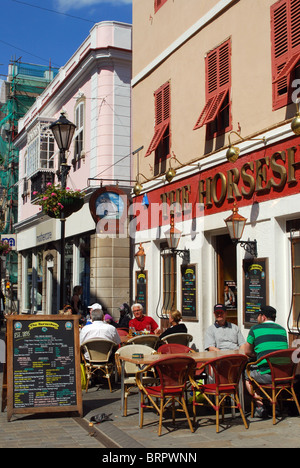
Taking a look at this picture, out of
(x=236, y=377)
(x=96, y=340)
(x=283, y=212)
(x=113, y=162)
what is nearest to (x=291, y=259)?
(x=283, y=212)

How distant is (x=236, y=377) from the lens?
735 centimetres

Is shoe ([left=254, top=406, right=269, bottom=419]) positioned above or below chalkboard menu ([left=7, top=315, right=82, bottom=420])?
below

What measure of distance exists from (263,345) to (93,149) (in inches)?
445

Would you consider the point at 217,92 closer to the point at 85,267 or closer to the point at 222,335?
the point at 222,335

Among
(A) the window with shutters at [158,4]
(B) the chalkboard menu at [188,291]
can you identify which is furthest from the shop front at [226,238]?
(A) the window with shutters at [158,4]

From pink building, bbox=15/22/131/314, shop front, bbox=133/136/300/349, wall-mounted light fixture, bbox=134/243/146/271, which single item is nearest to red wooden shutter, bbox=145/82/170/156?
shop front, bbox=133/136/300/349

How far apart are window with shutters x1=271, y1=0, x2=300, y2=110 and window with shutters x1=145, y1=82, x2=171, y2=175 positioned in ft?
14.1

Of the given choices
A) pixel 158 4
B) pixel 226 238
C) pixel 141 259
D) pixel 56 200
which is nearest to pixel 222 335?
pixel 226 238

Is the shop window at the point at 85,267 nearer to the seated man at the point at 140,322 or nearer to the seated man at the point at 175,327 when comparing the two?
the seated man at the point at 140,322

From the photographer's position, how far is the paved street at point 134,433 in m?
6.42

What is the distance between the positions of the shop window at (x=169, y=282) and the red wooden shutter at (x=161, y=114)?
8.62 feet

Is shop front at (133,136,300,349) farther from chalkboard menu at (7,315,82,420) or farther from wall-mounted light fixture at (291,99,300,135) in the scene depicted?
chalkboard menu at (7,315,82,420)

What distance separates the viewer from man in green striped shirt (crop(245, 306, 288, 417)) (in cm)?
759
